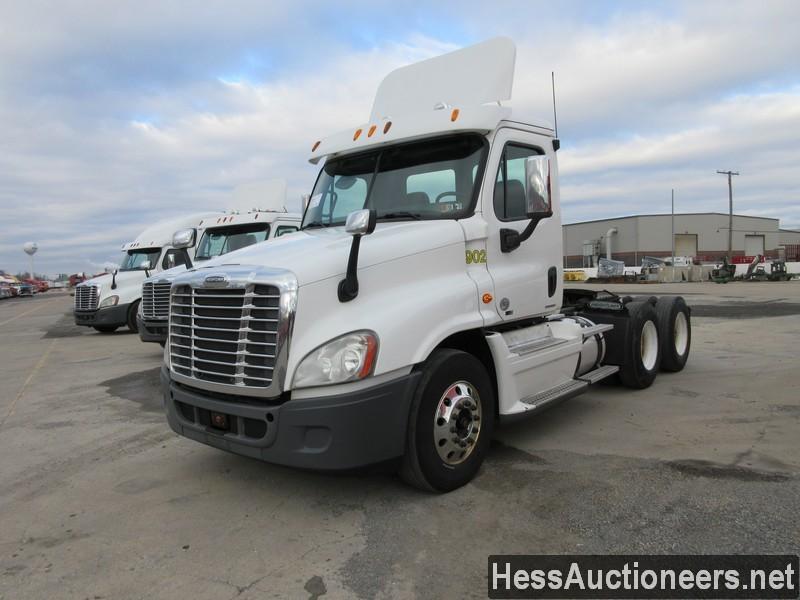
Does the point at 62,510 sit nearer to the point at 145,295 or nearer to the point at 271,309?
A: the point at 271,309

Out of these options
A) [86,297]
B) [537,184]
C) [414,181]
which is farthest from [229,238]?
[537,184]

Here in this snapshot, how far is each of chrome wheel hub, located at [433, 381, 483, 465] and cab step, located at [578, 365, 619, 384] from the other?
1.85 m

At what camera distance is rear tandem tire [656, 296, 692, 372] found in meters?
7.45

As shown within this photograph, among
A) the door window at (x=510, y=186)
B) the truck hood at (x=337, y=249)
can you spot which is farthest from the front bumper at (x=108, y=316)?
the door window at (x=510, y=186)

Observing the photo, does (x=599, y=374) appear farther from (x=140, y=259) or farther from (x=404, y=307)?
(x=140, y=259)

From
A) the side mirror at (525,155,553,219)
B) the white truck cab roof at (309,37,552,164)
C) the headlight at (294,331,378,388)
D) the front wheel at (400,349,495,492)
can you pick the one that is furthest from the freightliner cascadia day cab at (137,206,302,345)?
the headlight at (294,331,378,388)

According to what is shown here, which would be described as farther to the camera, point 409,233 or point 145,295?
point 145,295

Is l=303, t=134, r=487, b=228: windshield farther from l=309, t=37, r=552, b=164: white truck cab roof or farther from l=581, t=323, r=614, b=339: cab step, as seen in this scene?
l=581, t=323, r=614, b=339: cab step

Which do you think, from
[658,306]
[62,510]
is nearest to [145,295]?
[62,510]

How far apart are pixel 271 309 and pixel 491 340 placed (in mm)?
1705

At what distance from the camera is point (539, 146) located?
523cm

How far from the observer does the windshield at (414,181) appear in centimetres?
452

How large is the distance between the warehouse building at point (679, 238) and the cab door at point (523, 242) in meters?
70.6

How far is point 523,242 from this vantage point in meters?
4.88
